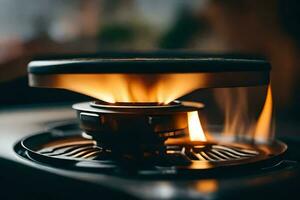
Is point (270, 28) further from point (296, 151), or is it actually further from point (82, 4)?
point (296, 151)

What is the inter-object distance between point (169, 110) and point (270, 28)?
3.16 feet

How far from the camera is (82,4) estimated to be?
1.73 meters

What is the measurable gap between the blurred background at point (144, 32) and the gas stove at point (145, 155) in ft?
2.22

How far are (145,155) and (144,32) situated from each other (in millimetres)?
1210

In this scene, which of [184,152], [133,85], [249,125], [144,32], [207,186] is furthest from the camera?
[144,32]

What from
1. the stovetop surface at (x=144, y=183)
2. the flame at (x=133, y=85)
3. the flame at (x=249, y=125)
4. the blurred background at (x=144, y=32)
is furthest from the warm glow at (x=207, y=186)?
the blurred background at (x=144, y=32)

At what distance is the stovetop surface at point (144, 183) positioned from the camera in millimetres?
458

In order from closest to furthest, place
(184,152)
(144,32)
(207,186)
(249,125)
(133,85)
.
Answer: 1. (207,186)
2. (133,85)
3. (184,152)
4. (249,125)
5. (144,32)

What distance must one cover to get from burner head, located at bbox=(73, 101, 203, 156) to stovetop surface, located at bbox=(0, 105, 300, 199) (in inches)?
3.6

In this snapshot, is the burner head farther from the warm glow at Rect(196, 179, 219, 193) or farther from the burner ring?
the warm glow at Rect(196, 179, 219, 193)

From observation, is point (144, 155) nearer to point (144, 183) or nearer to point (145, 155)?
point (145, 155)

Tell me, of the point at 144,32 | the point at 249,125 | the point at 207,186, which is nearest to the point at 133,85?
the point at 207,186

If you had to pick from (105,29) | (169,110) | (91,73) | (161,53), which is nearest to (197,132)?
(169,110)

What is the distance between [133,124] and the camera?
1.97 feet
